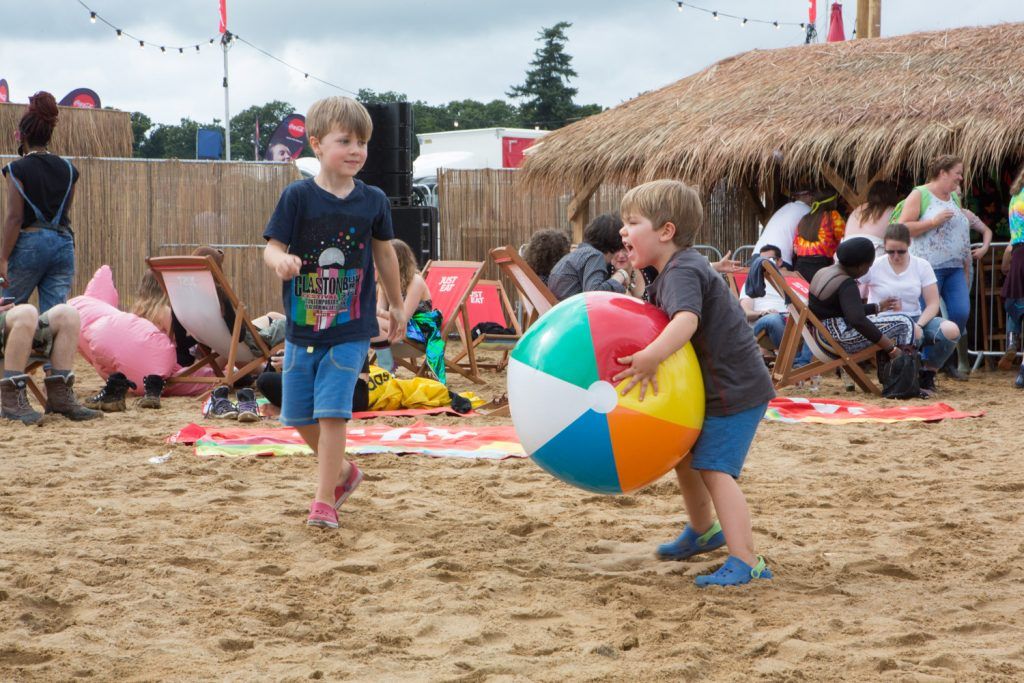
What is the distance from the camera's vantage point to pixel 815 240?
11008 mm

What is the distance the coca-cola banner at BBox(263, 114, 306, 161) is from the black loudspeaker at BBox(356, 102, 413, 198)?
17225 mm

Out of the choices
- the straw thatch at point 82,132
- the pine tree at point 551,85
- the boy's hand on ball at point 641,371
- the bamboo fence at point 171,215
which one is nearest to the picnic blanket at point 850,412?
the boy's hand on ball at point 641,371

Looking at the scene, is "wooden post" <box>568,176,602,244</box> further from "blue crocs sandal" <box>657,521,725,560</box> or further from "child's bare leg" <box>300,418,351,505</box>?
"blue crocs sandal" <box>657,521,725,560</box>

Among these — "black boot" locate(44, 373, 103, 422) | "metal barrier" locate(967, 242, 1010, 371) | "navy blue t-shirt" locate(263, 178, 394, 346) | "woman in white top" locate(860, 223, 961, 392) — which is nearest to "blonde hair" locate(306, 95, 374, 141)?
"navy blue t-shirt" locate(263, 178, 394, 346)

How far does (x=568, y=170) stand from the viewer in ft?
46.1

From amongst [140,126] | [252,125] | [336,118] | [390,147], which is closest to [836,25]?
[390,147]

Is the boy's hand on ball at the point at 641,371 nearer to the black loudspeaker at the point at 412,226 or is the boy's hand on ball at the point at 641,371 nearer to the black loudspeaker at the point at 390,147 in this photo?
the black loudspeaker at the point at 412,226

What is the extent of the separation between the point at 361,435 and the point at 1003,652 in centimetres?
422

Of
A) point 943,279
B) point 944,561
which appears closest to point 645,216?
point 944,561

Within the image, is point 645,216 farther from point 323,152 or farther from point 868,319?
point 868,319

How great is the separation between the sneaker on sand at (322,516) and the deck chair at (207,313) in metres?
4.02

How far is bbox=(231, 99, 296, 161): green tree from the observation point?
80375 mm

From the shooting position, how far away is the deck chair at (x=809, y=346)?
8.44 metres

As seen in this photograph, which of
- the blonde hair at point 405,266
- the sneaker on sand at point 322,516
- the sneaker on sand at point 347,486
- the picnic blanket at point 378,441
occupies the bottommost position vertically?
the picnic blanket at point 378,441
